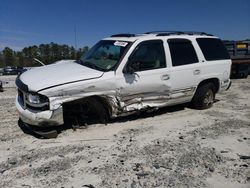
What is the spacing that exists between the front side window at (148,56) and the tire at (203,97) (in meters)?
Answer: 1.47

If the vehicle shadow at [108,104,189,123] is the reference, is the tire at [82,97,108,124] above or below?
above

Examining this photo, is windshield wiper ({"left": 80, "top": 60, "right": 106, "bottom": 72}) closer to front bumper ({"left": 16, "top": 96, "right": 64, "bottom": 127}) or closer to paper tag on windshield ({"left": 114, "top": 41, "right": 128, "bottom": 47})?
paper tag on windshield ({"left": 114, "top": 41, "right": 128, "bottom": 47})

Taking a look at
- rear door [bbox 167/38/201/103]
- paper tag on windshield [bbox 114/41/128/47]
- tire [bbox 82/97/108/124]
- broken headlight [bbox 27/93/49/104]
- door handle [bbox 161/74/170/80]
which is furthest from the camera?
rear door [bbox 167/38/201/103]

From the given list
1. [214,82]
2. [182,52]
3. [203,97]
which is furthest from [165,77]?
[214,82]

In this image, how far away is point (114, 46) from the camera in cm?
698

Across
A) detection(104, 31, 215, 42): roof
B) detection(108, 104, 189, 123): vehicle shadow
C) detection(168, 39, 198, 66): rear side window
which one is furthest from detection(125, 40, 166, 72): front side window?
detection(108, 104, 189, 123): vehicle shadow

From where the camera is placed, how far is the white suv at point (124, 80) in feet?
18.8

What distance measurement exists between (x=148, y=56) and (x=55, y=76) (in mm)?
2037

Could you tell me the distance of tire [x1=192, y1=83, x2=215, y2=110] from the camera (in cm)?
805

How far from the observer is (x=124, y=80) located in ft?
21.0

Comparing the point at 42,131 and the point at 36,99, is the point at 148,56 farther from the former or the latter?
the point at 42,131

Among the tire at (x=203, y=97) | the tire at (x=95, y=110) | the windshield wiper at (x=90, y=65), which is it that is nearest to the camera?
the tire at (x=95, y=110)

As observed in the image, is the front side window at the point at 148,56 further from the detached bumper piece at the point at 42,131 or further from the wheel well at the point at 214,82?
the detached bumper piece at the point at 42,131

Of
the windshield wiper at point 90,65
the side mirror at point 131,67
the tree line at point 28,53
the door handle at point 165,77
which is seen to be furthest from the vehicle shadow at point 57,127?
the tree line at point 28,53
